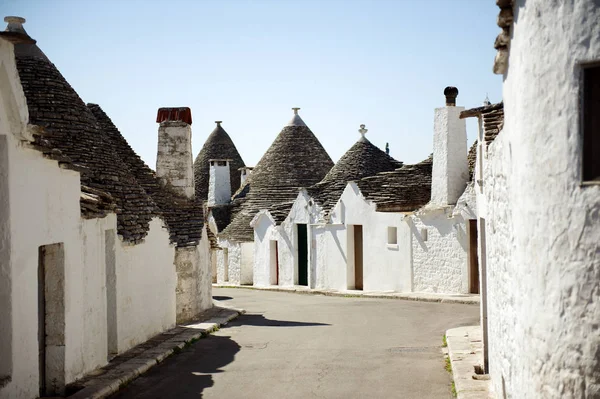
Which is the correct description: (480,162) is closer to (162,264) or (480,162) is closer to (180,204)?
(162,264)

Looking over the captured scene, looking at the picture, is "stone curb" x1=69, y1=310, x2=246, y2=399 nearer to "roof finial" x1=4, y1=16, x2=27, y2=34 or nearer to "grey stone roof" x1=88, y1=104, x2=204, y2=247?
"grey stone roof" x1=88, y1=104, x2=204, y2=247

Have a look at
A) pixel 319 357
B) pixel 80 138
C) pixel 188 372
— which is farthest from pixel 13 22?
pixel 319 357

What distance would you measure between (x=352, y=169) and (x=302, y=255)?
11.8ft

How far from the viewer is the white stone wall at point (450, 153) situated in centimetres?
2017

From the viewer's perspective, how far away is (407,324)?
1487 cm

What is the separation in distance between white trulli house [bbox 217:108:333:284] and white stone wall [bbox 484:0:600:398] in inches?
922

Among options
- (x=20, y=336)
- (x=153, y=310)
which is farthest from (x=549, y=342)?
(x=153, y=310)

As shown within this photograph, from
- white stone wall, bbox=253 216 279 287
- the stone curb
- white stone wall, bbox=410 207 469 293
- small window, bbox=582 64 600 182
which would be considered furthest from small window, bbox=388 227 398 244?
small window, bbox=582 64 600 182

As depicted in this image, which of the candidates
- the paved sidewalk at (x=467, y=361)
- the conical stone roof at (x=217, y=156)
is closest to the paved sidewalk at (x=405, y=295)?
the paved sidewalk at (x=467, y=361)

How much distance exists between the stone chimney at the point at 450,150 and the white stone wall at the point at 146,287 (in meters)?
8.44

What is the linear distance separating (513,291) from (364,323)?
374 inches

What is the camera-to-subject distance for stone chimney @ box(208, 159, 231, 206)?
35.6m

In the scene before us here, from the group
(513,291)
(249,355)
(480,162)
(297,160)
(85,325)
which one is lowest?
(249,355)

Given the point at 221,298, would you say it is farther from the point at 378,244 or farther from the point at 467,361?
the point at 467,361
